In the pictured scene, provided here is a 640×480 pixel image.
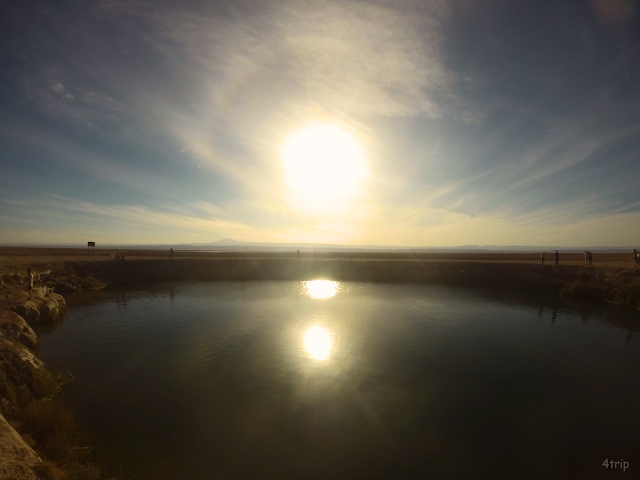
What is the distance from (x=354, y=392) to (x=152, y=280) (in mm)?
41018

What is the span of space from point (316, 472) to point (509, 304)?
1114 inches

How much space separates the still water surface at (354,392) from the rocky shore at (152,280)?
204cm

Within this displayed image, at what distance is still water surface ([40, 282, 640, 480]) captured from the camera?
9047 mm

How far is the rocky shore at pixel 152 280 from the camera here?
10.5m

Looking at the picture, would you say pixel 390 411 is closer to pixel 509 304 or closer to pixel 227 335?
pixel 227 335

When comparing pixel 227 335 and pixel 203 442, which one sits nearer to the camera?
pixel 203 442

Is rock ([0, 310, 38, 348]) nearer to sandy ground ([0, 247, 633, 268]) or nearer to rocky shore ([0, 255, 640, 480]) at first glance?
rocky shore ([0, 255, 640, 480])

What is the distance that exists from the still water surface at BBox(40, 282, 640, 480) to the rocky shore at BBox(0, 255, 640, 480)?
6.68 feet

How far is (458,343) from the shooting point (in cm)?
1847

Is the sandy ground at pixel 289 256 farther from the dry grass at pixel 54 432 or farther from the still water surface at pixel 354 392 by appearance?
the dry grass at pixel 54 432

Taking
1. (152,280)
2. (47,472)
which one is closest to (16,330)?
(47,472)

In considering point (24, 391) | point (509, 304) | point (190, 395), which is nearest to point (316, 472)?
point (190, 395)

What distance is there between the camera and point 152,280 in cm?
4412

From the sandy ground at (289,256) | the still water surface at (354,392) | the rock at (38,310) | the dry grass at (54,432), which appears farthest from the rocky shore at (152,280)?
the sandy ground at (289,256)
